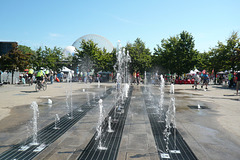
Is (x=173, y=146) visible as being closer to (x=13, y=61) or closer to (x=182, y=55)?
(x=13, y=61)

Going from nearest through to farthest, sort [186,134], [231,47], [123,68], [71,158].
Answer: [71,158]
[186,134]
[231,47]
[123,68]

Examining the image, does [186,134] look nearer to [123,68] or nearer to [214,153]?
[214,153]

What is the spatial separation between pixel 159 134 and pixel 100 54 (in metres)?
42.3

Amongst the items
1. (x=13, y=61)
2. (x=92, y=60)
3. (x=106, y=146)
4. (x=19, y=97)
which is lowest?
(x=106, y=146)

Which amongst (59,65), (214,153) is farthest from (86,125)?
(59,65)

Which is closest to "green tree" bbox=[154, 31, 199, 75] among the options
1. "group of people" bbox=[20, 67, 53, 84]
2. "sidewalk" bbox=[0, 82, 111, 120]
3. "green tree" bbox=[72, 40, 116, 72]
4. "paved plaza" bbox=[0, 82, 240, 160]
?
"green tree" bbox=[72, 40, 116, 72]

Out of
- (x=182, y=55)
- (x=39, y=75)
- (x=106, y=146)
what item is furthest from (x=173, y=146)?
(x=182, y=55)

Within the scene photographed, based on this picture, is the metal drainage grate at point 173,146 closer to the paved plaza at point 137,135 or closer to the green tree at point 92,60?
the paved plaza at point 137,135

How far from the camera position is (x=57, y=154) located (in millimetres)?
3709

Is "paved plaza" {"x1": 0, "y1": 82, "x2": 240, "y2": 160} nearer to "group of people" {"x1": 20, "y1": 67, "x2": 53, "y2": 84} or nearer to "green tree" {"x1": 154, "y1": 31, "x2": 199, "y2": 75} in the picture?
"group of people" {"x1": 20, "y1": 67, "x2": 53, "y2": 84}

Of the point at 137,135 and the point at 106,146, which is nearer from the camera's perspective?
the point at 106,146

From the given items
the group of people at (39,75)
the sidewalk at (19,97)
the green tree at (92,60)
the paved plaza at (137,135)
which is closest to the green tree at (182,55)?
the green tree at (92,60)

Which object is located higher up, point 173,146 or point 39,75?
point 39,75

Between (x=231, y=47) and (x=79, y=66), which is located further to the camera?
(x=79, y=66)
